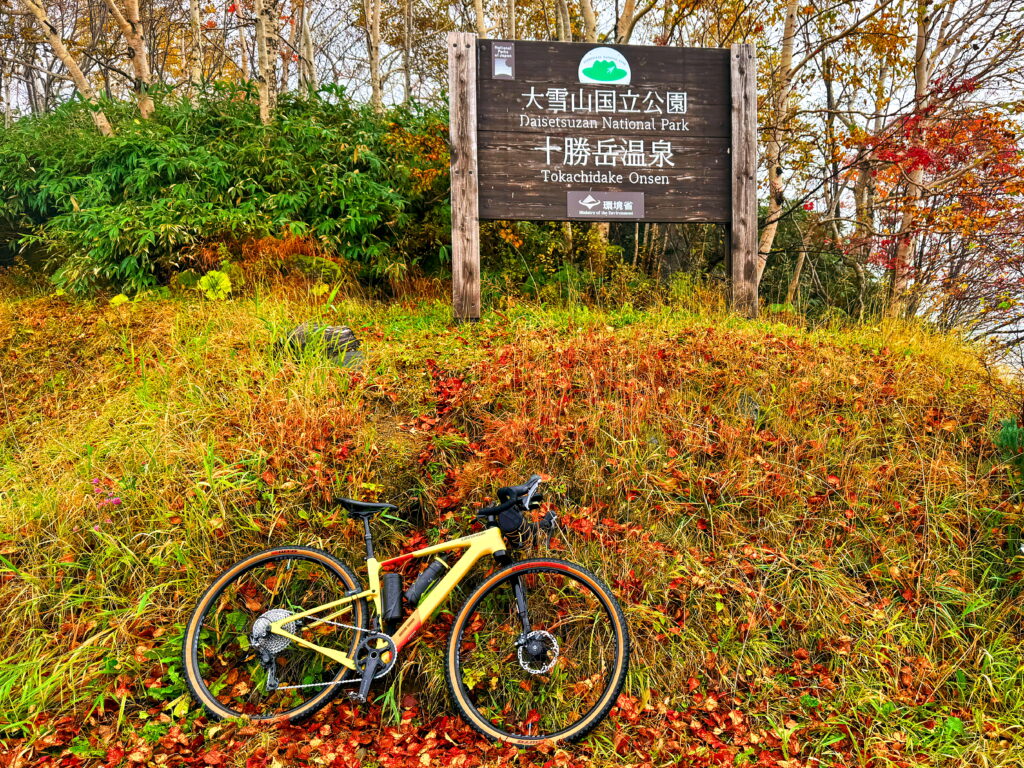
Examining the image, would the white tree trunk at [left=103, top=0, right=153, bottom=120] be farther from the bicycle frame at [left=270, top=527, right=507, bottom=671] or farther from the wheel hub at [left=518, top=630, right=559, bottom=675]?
the wheel hub at [left=518, top=630, right=559, bottom=675]

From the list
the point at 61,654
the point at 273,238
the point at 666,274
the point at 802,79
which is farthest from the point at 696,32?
the point at 61,654

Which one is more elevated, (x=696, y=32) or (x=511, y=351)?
(x=696, y=32)

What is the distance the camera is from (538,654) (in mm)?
2922

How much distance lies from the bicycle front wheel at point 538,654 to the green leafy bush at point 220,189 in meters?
4.97

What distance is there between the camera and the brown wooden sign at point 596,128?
244 inches

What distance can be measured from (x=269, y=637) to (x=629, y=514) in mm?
1975

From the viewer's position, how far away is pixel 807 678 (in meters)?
3.18

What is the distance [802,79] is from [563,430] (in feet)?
25.3

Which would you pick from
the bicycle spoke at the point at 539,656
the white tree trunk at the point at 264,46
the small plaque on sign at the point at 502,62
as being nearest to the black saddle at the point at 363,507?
Result: the bicycle spoke at the point at 539,656

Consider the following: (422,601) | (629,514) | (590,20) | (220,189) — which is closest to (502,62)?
(590,20)

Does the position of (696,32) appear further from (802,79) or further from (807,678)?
(807,678)

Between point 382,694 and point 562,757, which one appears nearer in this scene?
point 562,757

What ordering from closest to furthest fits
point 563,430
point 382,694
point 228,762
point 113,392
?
point 228,762 < point 382,694 < point 563,430 < point 113,392

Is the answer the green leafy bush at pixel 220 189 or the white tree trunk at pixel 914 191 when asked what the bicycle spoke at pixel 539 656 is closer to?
the green leafy bush at pixel 220 189
